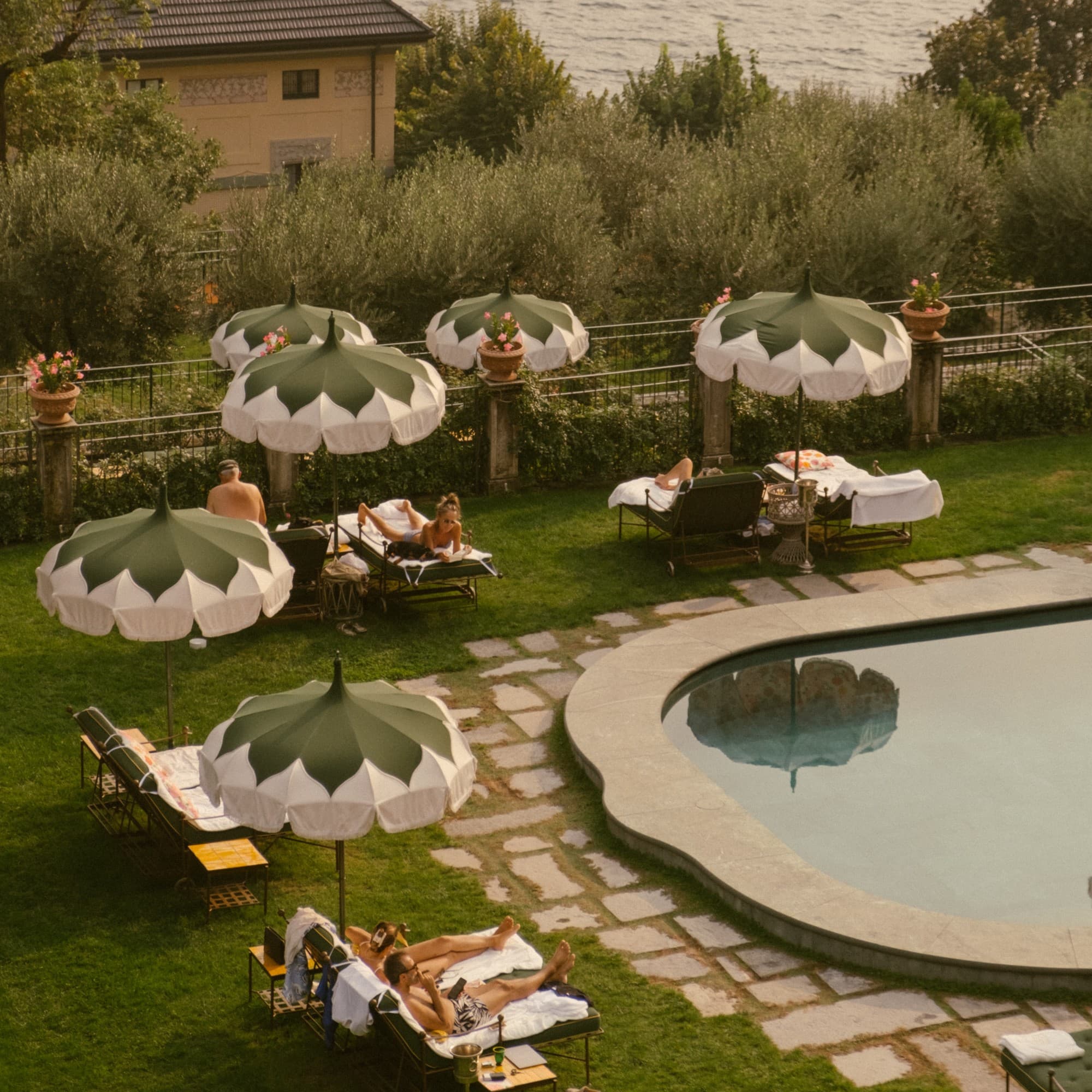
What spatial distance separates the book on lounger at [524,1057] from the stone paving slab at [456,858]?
8.94 feet

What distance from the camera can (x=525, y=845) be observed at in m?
13.6

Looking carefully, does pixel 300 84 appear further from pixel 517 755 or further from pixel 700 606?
pixel 517 755

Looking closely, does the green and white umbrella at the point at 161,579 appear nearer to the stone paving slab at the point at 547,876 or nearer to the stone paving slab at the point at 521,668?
the stone paving slab at the point at 547,876

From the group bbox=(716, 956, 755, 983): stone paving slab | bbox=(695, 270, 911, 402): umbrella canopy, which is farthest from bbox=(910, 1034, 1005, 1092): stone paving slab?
bbox=(695, 270, 911, 402): umbrella canopy

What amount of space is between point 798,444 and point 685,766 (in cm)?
618

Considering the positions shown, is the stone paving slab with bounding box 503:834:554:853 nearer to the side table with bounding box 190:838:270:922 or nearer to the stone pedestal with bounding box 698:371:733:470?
the side table with bounding box 190:838:270:922

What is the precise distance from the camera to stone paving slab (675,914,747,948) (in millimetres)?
12195

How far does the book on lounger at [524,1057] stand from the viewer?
10.5m

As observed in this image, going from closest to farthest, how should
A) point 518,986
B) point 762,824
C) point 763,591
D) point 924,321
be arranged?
1. point 518,986
2. point 762,824
3. point 763,591
4. point 924,321

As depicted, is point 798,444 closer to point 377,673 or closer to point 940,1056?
point 377,673

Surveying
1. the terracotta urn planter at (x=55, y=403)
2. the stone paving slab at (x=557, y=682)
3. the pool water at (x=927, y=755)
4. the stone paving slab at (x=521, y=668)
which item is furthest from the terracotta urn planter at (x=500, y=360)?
the pool water at (x=927, y=755)

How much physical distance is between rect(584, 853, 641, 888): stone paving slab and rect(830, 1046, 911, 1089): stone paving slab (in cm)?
254

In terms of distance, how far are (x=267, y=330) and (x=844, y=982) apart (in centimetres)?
1082

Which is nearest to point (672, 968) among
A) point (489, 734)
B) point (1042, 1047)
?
point (1042, 1047)
